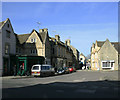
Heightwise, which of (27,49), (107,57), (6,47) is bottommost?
(107,57)

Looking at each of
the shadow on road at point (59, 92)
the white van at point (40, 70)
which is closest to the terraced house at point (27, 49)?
the white van at point (40, 70)

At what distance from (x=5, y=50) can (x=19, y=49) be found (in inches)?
245

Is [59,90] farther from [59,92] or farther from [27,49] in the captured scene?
[27,49]

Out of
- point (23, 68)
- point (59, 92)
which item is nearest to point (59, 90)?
point (59, 92)

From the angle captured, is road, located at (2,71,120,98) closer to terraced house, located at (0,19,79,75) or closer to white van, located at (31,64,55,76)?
white van, located at (31,64,55,76)

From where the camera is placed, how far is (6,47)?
2566 cm

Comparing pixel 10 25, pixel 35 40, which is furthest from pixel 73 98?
pixel 35 40

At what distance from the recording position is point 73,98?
7703 mm

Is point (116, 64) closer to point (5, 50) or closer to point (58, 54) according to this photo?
point (58, 54)

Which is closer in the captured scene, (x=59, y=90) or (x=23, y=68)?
(x=59, y=90)

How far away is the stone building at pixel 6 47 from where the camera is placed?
2411cm

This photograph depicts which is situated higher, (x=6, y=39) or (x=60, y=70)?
(x=6, y=39)

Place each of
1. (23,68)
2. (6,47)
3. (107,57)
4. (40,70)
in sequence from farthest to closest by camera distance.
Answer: (107,57) → (23,68) → (6,47) → (40,70)

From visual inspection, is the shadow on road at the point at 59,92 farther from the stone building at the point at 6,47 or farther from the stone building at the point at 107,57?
the stone building at the point at 107,57
